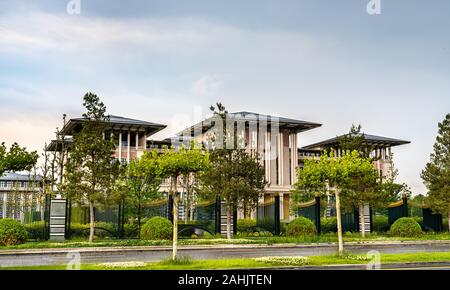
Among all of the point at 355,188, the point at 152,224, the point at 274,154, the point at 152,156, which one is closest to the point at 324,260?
the point at 152,156

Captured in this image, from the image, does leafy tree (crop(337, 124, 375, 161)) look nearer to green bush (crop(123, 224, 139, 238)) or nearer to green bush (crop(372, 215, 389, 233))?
green bush (crop(372, 215, 389, 233))

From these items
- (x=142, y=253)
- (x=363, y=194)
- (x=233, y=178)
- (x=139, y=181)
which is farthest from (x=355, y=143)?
(x=142, y=253)

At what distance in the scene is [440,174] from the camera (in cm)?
3105

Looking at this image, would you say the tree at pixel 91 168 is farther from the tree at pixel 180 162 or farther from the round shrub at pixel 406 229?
the round shrub at pixel 406 229

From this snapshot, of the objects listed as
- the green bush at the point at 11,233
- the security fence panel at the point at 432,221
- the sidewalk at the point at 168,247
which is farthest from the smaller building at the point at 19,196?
the security fence panel at the point at 432,221

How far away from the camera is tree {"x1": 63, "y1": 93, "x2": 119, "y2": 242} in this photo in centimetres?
2473

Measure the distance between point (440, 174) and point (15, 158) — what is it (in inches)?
938

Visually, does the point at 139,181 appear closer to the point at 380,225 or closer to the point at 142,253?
the point at 142,253

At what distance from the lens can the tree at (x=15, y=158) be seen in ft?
74.3

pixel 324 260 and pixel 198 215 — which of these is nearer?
pixel 324 260

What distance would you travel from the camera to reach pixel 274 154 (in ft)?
200
